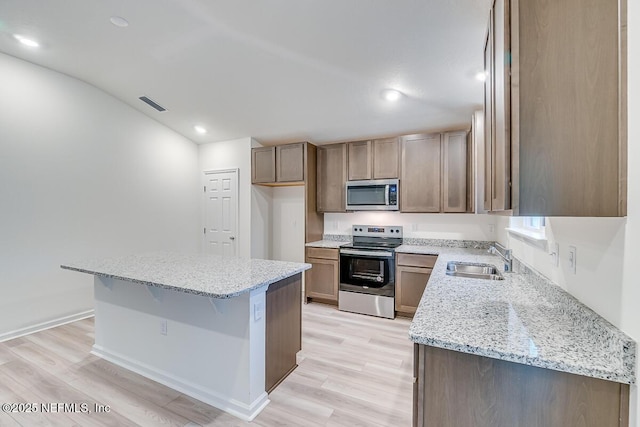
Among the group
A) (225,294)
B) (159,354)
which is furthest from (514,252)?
(159,354)

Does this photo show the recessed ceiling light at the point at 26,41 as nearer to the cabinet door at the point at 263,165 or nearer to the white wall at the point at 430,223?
the cabinet door at the point at 263,165

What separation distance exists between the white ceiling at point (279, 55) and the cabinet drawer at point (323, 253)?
1632mm

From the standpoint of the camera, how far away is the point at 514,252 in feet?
7.70

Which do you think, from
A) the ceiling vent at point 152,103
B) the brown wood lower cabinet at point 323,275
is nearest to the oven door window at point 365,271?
the brown wood lower cabinet at point 323,275

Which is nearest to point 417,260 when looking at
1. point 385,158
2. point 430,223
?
point 430,223

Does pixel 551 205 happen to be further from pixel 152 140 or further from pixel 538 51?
pixel 152 140

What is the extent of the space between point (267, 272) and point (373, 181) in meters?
2.21

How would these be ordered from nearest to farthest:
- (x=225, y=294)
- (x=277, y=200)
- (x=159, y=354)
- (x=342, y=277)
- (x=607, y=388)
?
(x=607, y=388), (x=225, y=294), (x=159, y=354), (x=342, y=277), (x=277, y=200)

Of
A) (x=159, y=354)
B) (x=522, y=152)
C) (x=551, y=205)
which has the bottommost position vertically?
(x=159, y=354)

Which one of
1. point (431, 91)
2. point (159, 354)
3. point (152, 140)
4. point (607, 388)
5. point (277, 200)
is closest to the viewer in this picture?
point (607, 388)

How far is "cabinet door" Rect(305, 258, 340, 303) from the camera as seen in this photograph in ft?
12.5

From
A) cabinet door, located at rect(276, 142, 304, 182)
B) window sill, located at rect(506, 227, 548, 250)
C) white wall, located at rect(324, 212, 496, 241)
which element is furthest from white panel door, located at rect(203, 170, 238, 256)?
window sill, located at rect(506, 227, 548, 250)

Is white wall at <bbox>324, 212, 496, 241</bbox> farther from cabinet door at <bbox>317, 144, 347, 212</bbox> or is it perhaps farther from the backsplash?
cabinet door at <bbox>317, 144, 347, 212</bbox>

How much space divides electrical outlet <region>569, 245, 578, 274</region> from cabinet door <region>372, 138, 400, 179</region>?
2486 mm
